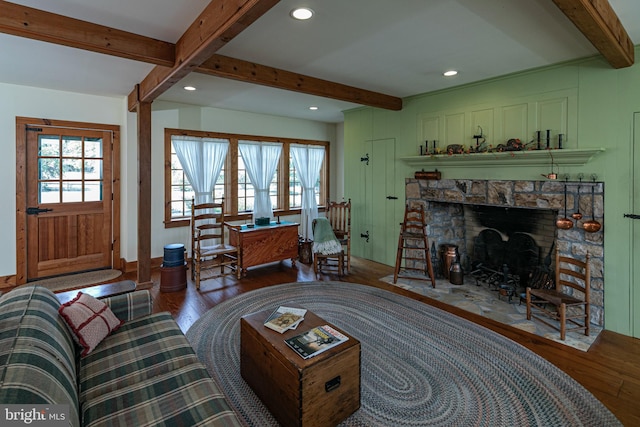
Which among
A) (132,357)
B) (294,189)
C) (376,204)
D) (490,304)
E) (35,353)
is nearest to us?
(35,353)

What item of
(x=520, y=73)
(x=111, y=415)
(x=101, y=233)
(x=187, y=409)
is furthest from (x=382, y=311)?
(x=101, y=233)

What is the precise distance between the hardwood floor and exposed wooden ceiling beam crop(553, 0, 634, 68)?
91.6 inches

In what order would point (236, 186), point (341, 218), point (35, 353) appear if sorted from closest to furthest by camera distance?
1. point (35, 353)
2. point (341, 218)
3. point (236, 186)

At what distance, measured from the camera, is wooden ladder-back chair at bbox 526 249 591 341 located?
2893 mm

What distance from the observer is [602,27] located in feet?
6.58

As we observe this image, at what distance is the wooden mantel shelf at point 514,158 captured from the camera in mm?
3076

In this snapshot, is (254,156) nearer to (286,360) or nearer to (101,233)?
(101,233)

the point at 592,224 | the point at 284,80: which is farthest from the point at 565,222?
the point at 284,80

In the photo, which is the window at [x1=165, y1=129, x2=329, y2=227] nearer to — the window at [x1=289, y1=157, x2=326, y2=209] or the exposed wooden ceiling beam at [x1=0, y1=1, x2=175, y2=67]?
the window at [x1=289, y1=157, x2=326, y2=209]

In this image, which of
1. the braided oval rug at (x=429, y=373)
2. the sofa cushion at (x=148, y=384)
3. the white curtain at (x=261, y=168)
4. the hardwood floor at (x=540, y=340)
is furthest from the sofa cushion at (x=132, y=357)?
the white curtain at (x=261, y=168)

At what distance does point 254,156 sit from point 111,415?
482 cm

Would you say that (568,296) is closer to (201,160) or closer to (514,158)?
(514,158)

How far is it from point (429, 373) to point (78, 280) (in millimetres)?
4415

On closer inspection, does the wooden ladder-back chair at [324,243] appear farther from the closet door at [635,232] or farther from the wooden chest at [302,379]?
the closet door at [635,232]
